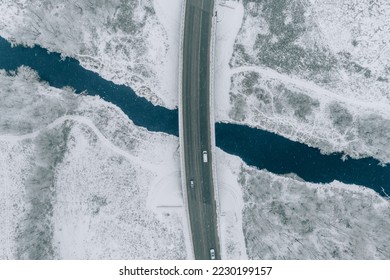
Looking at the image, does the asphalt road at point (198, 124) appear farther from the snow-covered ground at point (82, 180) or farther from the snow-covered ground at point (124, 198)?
the snow-covered ground at point (82, 180)

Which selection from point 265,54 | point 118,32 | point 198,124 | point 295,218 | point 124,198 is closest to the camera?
point 295,218

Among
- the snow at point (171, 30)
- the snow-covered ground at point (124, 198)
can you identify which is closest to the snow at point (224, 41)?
the snow at point (171, 30)

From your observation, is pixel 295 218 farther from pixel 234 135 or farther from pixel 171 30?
pixel 171 30

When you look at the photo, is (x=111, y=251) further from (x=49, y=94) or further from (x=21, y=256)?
(x=49, y=94)

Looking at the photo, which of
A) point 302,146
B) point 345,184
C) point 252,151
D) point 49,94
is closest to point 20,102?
point 49,94

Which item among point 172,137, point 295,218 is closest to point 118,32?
point 172,137
